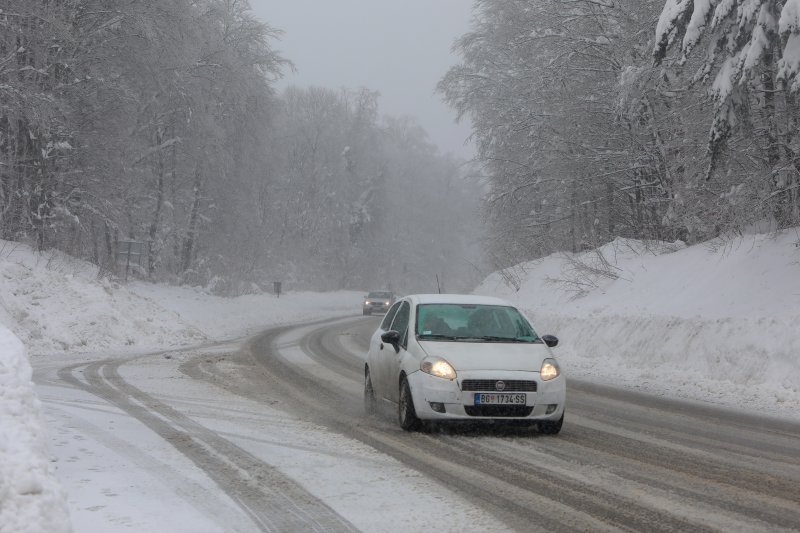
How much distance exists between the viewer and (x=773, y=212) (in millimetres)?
16172

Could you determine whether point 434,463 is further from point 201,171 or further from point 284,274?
point 284,274

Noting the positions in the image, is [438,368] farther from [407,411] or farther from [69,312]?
[69,312]

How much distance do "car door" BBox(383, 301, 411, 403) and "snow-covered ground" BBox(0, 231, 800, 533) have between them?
126cm

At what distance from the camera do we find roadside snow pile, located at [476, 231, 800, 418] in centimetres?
1267

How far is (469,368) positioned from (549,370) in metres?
0.91

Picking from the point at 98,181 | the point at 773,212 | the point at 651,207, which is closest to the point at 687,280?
the point at 773,212

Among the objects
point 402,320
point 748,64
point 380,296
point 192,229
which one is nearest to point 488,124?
point 192,229

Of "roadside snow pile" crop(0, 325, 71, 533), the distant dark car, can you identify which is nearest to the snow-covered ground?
"roadside snow pile" crop(0, 325, 71, 533)

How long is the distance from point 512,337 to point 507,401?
136cm

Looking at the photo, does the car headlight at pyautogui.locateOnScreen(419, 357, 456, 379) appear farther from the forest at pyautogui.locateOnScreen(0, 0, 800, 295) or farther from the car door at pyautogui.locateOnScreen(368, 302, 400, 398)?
the forest at pyautogui.locateOnScreen(0, 0, 800, 295)

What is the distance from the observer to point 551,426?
8.77 m

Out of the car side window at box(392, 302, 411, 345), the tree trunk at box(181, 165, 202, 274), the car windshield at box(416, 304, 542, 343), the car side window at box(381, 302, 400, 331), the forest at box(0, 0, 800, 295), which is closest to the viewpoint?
the car windshield at box(416, 304, 542, 343)

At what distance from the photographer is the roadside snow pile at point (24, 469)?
4.05m

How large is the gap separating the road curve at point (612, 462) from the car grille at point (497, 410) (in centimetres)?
25
